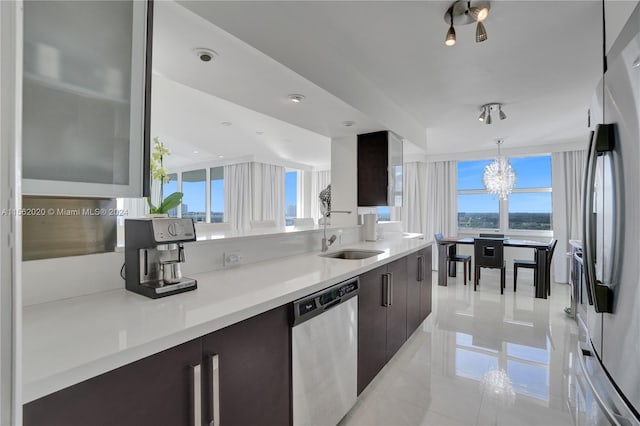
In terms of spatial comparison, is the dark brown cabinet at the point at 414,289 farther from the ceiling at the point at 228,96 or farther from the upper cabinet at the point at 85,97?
the upper cabinet at the point at 85,97

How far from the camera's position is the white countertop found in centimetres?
67

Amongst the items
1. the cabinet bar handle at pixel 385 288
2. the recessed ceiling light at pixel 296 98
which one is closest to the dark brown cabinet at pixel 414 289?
the cabinet bar handle at pixel 385 288

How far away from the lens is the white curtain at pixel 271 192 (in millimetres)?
7352

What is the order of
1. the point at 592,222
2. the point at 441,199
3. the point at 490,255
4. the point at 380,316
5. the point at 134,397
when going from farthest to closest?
the point at 441,199 → the point at 490,255 → the point at 380,316 → the point at 592,222 → the point at 134,397

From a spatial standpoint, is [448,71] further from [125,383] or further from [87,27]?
[125,383]

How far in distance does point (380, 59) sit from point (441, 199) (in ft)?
15.8

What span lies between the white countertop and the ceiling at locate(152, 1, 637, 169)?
1.35 m

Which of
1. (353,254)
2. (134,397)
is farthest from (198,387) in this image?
(353,254)

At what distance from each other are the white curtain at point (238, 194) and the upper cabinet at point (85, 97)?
6221 millimetres

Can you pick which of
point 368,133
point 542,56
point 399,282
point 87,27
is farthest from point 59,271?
point 542,56

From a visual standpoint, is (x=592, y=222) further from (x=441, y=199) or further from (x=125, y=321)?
(x=441, y=199)

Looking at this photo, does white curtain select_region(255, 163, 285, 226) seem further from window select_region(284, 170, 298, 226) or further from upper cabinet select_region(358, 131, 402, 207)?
upper cabinet select_region(358, 131, 402, 207)

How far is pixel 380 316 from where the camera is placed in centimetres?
209

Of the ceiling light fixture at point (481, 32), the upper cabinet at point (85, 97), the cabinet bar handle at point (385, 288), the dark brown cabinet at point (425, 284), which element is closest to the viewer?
the upper cabinet at point (85, 97)
